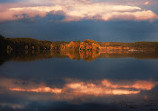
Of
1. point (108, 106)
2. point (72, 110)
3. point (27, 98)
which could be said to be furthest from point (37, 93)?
point (108, 106)

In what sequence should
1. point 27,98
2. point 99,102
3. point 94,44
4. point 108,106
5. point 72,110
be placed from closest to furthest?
point 72,110
point 108,106
point 99,102
point 27,98
point 94,44

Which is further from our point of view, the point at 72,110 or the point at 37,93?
the point at 37,93

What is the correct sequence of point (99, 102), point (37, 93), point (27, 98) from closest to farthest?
1. point (99, 102)
2. point (27, 98)
3. point (37, 93)

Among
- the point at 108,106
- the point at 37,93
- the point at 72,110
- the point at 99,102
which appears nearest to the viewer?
the point at 72,110

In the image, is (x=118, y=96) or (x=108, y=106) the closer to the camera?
(x=108, y=106)

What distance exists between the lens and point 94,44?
6122 inches

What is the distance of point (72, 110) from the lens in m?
8.74

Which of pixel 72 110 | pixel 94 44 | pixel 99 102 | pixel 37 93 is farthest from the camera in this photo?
pixel 94 44

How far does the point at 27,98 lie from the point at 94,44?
146 metres

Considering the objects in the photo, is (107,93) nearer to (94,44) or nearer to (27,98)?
(27,98)

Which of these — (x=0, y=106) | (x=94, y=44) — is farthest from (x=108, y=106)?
(x=94, y=44)

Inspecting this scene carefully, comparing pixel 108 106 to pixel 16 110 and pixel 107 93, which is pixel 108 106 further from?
pixel 16 110

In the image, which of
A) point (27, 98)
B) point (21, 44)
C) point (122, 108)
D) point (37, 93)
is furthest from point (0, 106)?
point (21, 44)

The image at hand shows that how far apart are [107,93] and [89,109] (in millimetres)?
3476
